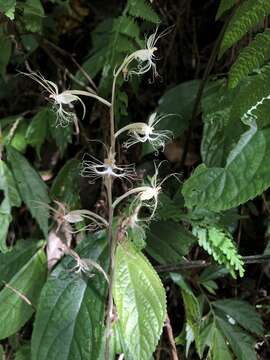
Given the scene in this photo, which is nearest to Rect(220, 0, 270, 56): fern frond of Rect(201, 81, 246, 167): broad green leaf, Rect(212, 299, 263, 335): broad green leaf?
Rect(201, 81, 246, 167): broad green leaf

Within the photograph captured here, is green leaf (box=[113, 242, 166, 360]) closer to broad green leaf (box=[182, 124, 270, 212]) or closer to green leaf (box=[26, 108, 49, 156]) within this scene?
broad green leaf (box=[182, 124, 270, 212])

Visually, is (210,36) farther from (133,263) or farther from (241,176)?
(133,263)

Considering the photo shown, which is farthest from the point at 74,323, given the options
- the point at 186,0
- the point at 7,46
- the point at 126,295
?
the point at 186,0

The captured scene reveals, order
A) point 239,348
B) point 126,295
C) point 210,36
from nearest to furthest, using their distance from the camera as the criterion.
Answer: point 126,295, point 239,348, point 210,36

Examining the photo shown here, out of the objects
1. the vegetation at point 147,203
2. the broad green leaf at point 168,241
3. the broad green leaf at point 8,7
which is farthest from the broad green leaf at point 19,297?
the broad green leaf at point 8,7

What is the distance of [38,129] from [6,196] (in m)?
0.26

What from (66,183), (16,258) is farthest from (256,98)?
(16,258)

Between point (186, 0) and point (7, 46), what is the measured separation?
0.52 m

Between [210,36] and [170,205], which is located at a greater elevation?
[210,36]

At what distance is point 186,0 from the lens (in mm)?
1731

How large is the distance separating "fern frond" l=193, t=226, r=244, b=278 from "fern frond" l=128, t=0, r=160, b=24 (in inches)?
18.9

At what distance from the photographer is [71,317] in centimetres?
126

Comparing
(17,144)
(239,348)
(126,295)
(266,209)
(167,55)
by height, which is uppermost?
(167,55)

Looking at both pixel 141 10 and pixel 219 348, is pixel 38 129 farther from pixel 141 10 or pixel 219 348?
pixel 219 348
